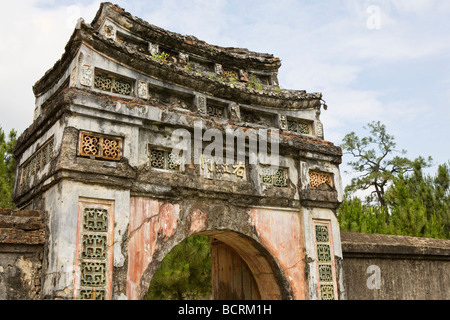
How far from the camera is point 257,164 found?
18.0 feet

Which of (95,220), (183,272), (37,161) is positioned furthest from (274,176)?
(183,272)

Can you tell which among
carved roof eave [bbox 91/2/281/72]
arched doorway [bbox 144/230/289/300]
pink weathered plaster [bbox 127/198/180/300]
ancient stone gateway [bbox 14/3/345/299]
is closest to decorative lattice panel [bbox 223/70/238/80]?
ancient stone gateway [bbox 14/3/345/299]

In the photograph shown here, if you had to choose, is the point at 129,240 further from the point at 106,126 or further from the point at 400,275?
the point at 400,275

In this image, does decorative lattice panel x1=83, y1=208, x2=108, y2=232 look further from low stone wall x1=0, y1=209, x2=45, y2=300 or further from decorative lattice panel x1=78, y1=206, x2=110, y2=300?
low stone wall x1=0, y1=209, x2=45, y2=300

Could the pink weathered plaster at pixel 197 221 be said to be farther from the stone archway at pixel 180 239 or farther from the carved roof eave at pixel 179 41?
the carved roof eave at pixel 179 41

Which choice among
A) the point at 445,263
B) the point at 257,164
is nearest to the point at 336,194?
the point at 257,164

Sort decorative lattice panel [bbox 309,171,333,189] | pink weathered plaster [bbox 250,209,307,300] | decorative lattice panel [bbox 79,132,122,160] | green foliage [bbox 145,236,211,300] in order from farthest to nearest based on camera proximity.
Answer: green foliage [bbox 145,236,211,300] < decorative lattice panel [bbox 309,171,333,189] < pink weathered plaster [bbox 250,209,307,300] < decorative lattice panel [bbox 79,132,122,160]

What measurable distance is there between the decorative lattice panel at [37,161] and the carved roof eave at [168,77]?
0.92 metres

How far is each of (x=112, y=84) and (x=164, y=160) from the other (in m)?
1.03

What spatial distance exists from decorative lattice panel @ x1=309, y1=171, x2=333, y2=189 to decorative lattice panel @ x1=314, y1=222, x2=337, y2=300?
0.54m

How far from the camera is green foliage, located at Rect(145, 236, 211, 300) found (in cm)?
971

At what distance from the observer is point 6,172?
11.1m

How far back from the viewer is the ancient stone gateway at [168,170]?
4121 mm

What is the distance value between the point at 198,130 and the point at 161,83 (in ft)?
2.37
